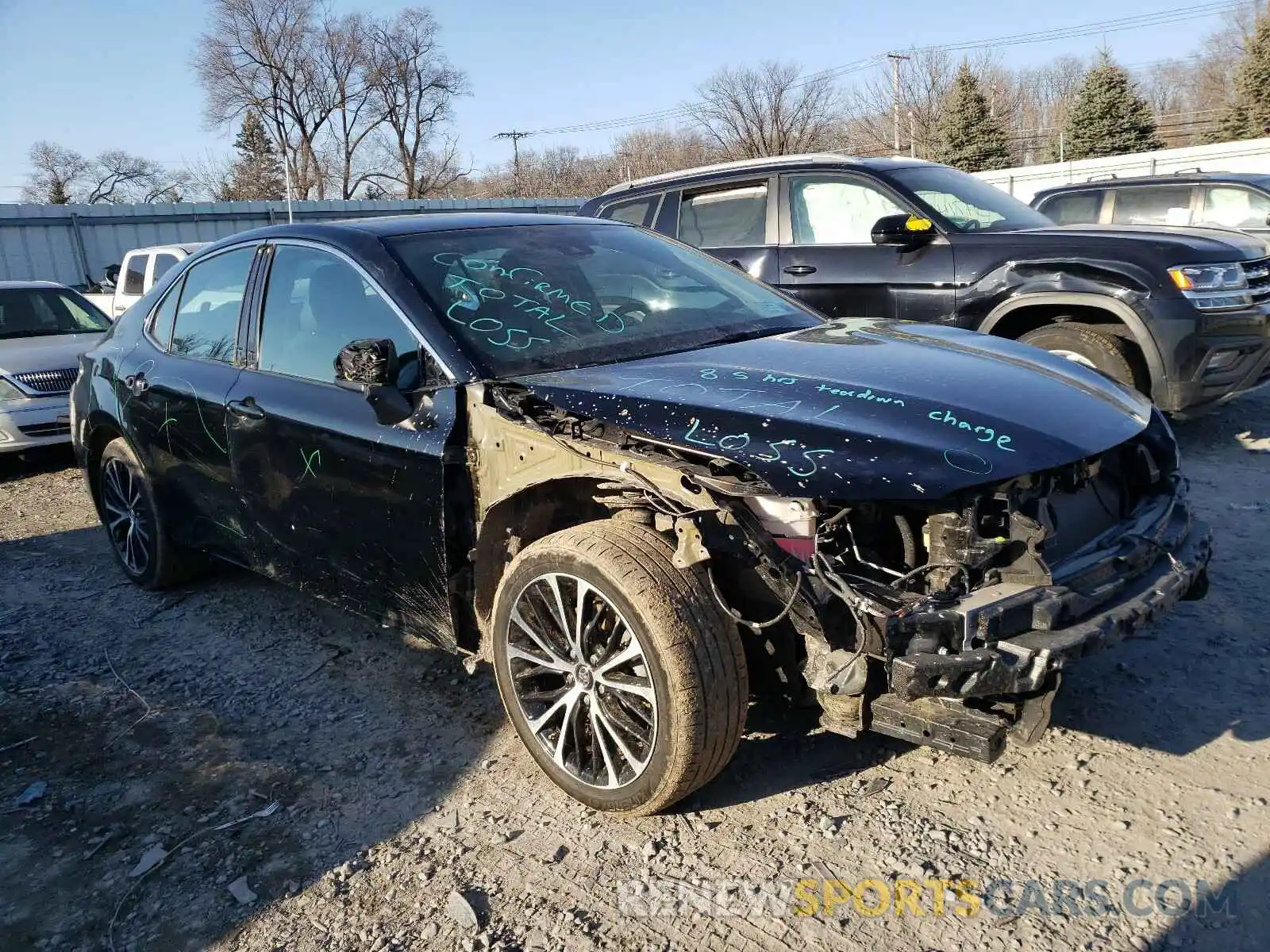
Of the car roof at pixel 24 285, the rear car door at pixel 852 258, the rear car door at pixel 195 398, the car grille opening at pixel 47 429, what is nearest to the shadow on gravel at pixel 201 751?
the rear car door at pixel 195 398

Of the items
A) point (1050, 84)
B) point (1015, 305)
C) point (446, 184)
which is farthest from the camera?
point (1050, 84)

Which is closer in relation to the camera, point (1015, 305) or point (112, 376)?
point (112, 376)

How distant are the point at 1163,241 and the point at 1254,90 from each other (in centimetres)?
3438

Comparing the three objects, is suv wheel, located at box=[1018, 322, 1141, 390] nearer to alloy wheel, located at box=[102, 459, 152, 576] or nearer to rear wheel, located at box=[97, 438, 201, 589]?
rear wheel, located at box=[97, 438, 201, 589]

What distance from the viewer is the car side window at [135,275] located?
12750 mm

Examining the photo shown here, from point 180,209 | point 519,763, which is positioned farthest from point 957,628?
point 180,209

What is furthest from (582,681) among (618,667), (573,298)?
(573,298)

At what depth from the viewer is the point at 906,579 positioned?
2.44 meters

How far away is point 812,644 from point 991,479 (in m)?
0.61

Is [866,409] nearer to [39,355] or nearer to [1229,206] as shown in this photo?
[39,355]

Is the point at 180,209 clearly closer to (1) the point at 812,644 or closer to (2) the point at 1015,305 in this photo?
(2) the point at 1015,305

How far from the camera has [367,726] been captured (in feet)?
11.5

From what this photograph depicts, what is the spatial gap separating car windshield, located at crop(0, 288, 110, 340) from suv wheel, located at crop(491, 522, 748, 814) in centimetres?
832

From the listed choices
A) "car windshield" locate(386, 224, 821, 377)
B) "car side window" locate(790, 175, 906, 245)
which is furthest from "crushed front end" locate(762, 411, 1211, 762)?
"car side window" locate(790, 175, 906, 245)
